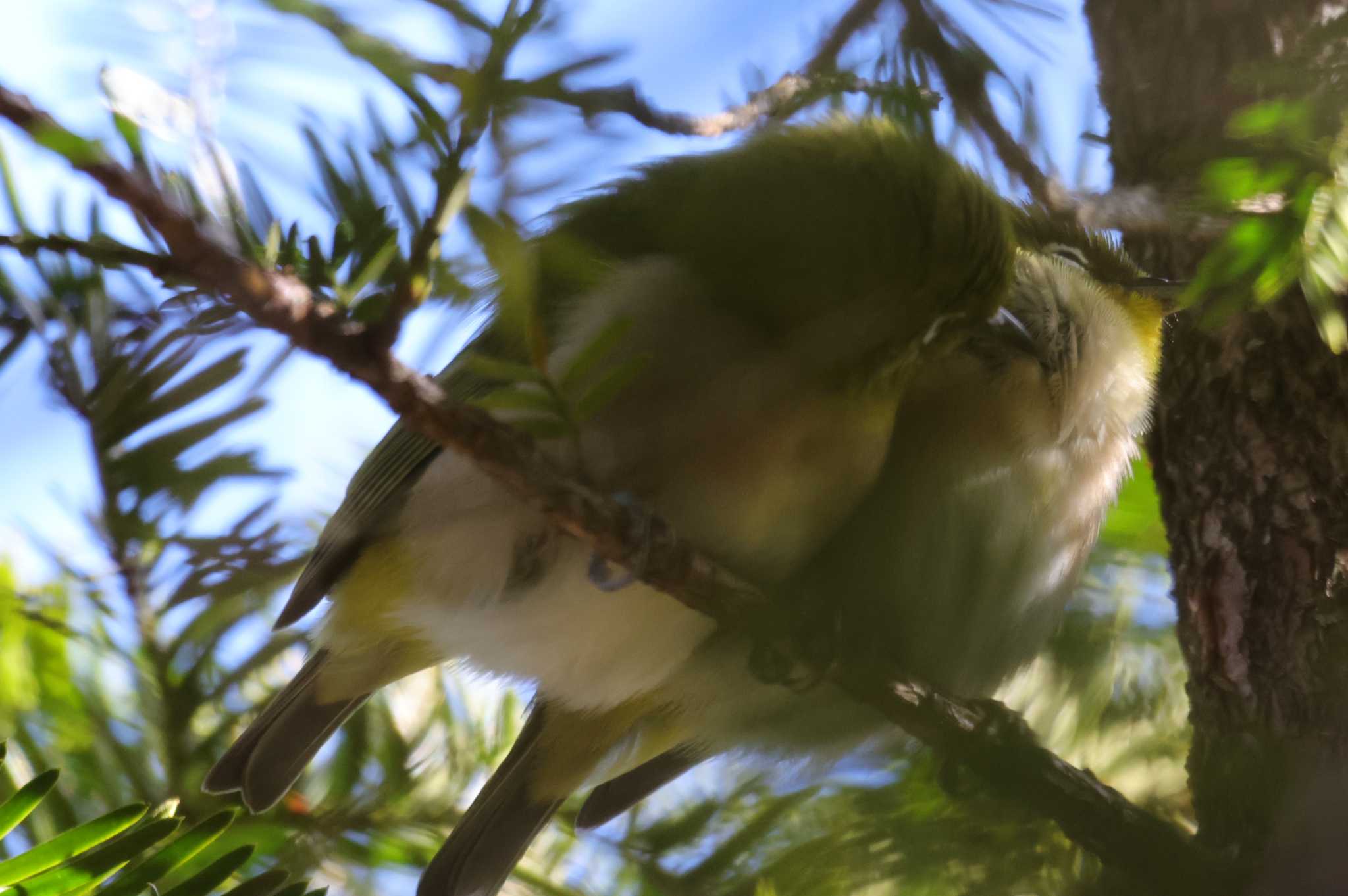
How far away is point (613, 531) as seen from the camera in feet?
2.69

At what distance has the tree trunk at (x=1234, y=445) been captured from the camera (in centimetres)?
124

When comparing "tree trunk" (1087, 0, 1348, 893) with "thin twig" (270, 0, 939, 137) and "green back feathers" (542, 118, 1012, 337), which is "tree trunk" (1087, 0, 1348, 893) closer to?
"green back feathers" (542, 118, 1012, 337)

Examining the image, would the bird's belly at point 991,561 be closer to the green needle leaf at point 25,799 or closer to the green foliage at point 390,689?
the green foliage at point 390,689

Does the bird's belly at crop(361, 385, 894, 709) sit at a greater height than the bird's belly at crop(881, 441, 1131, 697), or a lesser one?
greater

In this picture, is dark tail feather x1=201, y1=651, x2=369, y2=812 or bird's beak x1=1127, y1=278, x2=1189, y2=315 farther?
bird's beak x1=1127, y1=278, x2=1189, y2=315

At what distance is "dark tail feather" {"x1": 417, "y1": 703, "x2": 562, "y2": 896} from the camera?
1.38 m

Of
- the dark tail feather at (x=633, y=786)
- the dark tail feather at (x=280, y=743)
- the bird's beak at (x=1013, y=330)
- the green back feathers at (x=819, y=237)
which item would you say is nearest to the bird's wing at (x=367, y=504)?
the green back feathers at (x=819, y=237)

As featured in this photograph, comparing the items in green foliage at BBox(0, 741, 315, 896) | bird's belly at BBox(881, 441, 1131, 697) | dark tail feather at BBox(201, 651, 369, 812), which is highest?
green foliage at BBox(0, 741, 315, 896)

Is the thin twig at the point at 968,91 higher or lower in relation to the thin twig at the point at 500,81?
lower

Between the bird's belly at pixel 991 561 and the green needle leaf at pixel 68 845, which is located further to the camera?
the bird's belly at pixel 991 561

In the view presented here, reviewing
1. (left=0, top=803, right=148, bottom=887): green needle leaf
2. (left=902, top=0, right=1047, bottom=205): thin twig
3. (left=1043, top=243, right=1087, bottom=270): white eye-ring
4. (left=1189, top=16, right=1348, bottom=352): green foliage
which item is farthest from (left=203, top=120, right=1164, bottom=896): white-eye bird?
(left=0, top=803, right=148, bottom=887): green needle leaf

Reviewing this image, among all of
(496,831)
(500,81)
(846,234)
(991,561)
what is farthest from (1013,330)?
(500,81)

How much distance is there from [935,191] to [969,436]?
0.29 meters

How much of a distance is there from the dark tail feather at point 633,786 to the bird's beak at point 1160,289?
780mm
